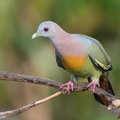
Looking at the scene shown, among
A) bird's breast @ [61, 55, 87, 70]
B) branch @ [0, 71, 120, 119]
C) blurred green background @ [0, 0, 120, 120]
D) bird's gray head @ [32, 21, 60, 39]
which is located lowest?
branch @ [0, 71, 120, 119]

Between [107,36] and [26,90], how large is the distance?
1728 millimetres

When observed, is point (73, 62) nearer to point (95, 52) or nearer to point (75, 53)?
point (75, 53)

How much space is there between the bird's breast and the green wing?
14cm

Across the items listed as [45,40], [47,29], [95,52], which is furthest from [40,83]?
[45,40]

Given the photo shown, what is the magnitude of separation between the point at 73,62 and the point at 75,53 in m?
0.09

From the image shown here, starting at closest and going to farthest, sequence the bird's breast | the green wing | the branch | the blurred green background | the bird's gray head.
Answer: the branch, the bird's gray head, the bird's breast, the green wing, the blurred green background

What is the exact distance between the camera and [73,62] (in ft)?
13.4

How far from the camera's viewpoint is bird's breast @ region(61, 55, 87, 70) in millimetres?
4085

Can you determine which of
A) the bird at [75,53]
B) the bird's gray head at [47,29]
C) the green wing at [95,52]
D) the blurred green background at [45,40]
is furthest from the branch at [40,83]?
the blurred green background at [45,40]

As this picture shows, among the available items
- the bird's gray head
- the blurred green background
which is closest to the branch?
the bird's gray head

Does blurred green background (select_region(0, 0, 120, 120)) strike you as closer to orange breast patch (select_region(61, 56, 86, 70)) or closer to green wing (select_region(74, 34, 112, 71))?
green wing (select_region(74, 34, 112, 71))

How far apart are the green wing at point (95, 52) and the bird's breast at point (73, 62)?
A: 14 cm

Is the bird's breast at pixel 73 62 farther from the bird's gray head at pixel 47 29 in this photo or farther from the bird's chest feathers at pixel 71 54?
the bird's gray head at pixel 47 29

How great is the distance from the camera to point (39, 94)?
7.61 meters
